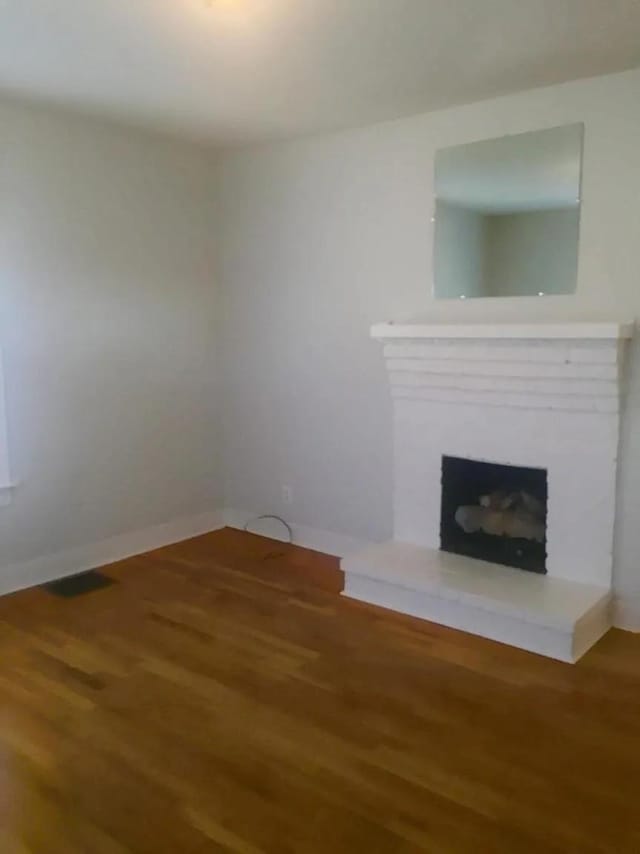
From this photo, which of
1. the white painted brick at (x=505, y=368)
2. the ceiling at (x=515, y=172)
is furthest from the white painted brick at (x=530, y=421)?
the ceiling at (x=515, y=172)

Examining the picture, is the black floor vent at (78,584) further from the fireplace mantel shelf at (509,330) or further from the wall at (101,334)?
the fireplace mantel shelf at (509,330)

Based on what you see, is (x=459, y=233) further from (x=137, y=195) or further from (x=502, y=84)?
(x=137, y=195)

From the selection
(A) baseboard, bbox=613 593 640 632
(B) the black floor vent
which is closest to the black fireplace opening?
(A) baseboard, bbox=613 593 640 632

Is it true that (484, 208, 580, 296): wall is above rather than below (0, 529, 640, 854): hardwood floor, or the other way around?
above

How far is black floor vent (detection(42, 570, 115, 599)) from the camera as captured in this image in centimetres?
361

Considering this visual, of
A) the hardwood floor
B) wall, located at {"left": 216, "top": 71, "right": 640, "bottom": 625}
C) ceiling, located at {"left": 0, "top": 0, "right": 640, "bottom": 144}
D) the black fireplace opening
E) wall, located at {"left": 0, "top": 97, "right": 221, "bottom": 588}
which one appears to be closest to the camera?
the hardwood floor

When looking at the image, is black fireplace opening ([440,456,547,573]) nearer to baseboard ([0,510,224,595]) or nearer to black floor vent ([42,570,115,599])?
baseboard ([0,510,224,595])

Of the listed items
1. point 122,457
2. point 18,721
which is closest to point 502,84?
point 122,457

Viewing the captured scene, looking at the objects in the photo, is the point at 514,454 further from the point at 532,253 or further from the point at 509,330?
the point at 532,253

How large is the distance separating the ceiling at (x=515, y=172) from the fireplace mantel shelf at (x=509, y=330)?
0.54 metres

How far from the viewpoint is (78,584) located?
3.71 metres

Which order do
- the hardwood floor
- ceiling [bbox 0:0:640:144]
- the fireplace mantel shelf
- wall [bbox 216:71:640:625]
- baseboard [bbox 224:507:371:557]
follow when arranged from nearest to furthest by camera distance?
the hardwood floor
ceiling [bbox 0:0:640:144]
the fireplace mantel shelf
wall [bbox 216:71:640:625]
baseboard [bbox 224:507:371:557]

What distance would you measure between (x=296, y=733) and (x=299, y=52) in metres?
2.39

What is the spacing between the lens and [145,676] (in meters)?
2.78
